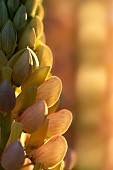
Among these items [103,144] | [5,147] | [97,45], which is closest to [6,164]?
[5,147]

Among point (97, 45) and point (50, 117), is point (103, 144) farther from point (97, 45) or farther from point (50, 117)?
point (50, 117)

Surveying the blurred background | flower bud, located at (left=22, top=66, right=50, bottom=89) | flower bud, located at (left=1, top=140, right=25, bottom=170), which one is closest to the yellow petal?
flower bud, located at (left=22, top=66, right=50, bottom=89)

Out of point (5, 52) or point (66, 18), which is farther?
point (66, 18)

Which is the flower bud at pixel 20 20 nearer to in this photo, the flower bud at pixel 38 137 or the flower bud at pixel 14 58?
the flower bud at pixel 14 58

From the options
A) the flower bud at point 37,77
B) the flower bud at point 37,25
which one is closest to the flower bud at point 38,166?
the flower bud at point 37,77

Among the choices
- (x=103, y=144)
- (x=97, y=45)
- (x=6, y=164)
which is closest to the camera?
(x=6, y=164)

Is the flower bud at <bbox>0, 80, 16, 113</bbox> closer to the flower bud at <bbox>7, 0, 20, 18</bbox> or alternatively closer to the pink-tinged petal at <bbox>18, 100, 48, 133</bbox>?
the pink-tinged petal at <bbox>18, 100, 48, 133</bbox>
